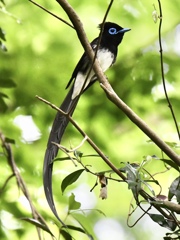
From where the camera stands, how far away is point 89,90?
7.87 feet

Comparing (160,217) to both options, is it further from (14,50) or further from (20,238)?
(14,50)

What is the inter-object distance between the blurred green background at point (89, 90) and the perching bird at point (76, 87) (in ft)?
1.93

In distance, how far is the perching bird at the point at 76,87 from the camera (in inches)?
49.2

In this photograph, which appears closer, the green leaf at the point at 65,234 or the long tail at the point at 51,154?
the long tail at the point at 51,154

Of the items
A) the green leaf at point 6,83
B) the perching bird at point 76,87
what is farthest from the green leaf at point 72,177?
the green leaf at point 6,83

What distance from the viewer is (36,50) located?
2.44 metres

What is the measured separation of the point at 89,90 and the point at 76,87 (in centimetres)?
93

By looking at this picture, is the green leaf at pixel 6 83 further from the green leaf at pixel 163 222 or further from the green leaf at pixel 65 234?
the green leaf at pixel 163 222

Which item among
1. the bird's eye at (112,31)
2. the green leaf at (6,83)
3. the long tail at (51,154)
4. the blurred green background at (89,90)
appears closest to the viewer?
the long tail at (51,154)

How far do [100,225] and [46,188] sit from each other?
146 centimetres

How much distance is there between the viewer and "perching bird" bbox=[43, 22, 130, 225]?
125cm

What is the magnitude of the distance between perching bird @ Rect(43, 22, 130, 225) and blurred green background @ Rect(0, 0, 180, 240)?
1.93ft

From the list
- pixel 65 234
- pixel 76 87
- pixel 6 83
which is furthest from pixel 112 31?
pixel 65 234

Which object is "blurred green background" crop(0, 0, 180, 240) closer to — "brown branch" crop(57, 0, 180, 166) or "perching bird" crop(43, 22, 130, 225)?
"perching bird" crop(43, 22, 130, 225)
